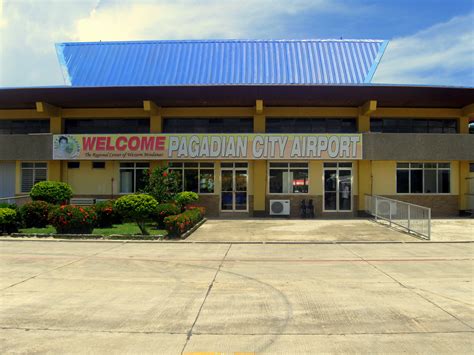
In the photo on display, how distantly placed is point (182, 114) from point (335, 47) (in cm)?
1380

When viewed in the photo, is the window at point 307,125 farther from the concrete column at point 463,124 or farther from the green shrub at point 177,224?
the green shrub at point 177,224

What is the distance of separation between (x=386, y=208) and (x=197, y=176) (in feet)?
33.5

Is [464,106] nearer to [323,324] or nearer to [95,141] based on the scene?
[95,141]

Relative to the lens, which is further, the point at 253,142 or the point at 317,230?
the point at 253,142

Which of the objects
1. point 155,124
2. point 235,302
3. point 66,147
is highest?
point 155,124

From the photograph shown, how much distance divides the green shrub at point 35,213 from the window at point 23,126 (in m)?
10.1

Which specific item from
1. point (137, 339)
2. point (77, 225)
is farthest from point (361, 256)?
point (77, 225)

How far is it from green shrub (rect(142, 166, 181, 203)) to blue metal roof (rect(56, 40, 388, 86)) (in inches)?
395

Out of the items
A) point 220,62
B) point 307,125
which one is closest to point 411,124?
point 307,125

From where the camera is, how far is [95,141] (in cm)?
2327

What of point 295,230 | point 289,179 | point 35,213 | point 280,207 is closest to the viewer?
point 35,213

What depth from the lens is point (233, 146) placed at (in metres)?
22.6

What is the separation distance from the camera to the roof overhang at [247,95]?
2172cm

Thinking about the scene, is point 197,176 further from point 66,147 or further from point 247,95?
point 66,147
